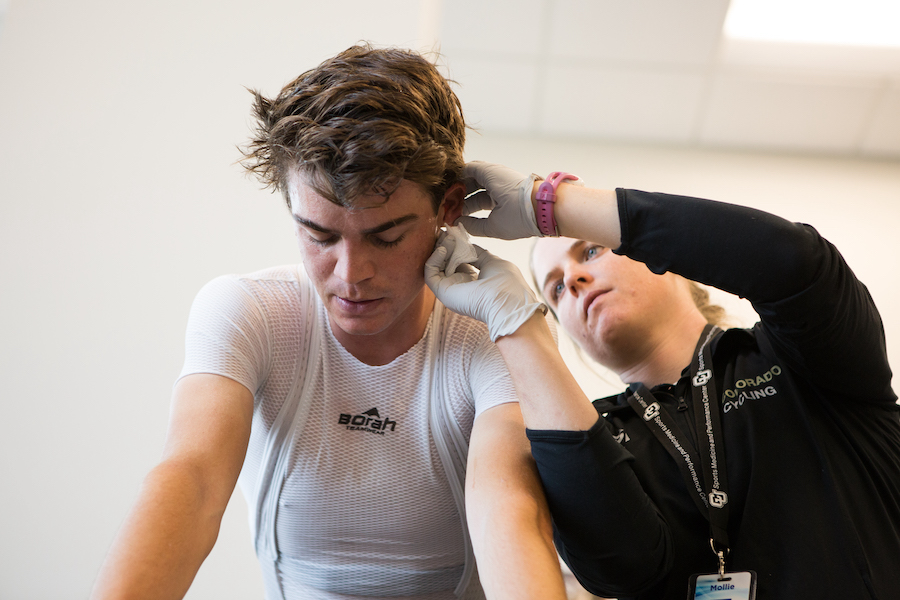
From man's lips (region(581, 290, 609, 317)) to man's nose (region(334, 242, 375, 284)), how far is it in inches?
26.8

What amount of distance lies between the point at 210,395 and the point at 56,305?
1283mm

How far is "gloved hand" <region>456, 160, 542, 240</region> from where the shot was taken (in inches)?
46.9

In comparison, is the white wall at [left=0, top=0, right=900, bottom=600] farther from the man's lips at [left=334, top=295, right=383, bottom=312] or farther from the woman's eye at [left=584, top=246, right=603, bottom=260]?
the man's lips at [left=334, top=295, right=383, bottom=312]

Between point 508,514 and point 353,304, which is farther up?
point 353,304

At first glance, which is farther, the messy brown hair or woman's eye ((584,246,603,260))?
woman's eye ((584,246,603,260))

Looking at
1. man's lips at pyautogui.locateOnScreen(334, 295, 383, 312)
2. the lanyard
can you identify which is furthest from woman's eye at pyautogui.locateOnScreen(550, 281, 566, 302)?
man's lips at pyautogui.locateOnScreen(334, 295, 383, 312)

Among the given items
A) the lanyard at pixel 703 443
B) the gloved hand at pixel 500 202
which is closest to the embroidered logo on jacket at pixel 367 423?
the gloved hand at pixel 500 202

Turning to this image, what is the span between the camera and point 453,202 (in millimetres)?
1259

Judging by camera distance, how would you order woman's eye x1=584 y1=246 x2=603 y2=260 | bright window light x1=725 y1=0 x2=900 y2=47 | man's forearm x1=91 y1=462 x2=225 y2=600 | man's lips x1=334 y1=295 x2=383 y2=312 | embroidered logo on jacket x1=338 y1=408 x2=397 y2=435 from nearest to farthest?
1. man's forearm x1=91 y1=462 x2=225 y2=600
2. man's lips x1=334 y1=295 x2=383 y2=312
3. embroidered logo on jacket x1=338 y1=408 x2=397 y2=435
4. woman's eye x1=584 y1=246 x2=603 y2=260
5. bright window light x1=725 y1=0 x2=900 y2=47

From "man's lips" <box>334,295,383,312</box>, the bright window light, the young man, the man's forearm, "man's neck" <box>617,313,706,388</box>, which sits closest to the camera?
the man's forearm

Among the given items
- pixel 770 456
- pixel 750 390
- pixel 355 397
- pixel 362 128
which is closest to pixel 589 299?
pixel 750 390

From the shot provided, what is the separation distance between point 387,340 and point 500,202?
1.05ft

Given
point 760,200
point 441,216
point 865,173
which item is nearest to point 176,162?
point 441,216

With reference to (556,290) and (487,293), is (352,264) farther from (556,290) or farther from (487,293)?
(556,290)
